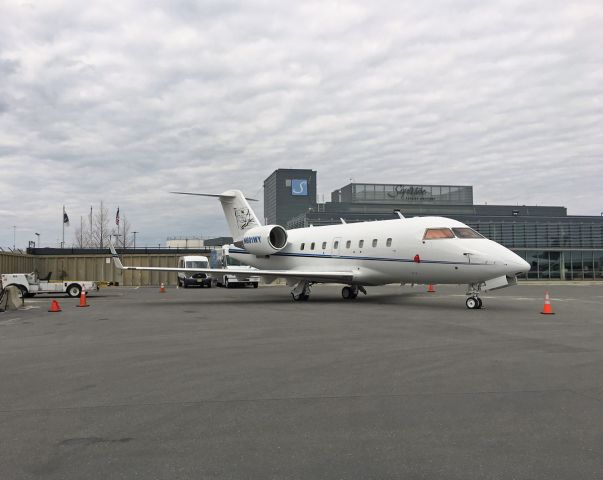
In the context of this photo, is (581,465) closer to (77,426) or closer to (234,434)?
(234,434)

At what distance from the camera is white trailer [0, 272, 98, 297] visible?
25.3 m

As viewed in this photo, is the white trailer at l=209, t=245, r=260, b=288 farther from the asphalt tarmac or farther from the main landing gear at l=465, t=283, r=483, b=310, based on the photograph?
the asphalt tarmac

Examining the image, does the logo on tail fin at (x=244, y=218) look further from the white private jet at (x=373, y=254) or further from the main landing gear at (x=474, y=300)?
the main landing gear at (x=474, y=300)

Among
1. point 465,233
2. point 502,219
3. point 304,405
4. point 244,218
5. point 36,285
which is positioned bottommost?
point 304,405

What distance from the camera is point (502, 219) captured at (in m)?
67.6

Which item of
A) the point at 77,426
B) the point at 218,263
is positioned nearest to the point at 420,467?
the point at 77,426

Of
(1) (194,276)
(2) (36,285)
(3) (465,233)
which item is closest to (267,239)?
(3) (465,233)

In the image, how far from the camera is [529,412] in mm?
5188

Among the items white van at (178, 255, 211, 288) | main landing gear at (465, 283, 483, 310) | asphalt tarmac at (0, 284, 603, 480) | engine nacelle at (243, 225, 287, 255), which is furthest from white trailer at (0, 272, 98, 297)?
main landing gear at (465, 283, 483, 310)

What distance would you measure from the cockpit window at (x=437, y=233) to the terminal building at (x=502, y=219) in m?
5.05

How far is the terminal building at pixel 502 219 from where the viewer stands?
5100 cm

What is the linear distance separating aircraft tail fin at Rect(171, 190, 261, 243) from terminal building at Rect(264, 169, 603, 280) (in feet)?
15.2

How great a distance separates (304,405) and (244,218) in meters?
21.0

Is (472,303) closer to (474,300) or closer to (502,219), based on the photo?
(474,300)
